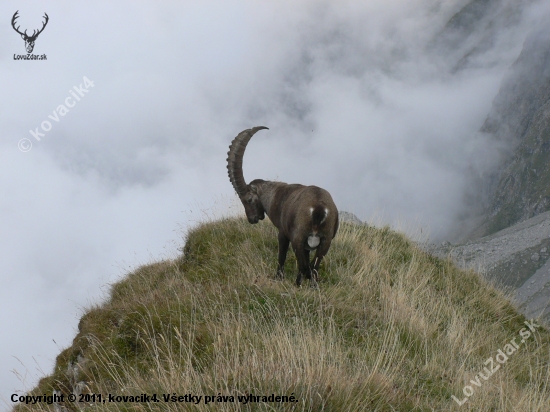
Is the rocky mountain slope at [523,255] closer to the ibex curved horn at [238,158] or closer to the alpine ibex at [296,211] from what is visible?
the alpine ibex at [296,211]

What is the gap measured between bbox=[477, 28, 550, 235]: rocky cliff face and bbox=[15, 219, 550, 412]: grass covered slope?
5521 inches

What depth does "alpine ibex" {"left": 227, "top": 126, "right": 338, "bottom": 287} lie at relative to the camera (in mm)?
7590

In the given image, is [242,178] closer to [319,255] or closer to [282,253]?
[282,253]

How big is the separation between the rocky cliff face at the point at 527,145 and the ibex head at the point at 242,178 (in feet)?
466

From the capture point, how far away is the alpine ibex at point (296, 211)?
759cm

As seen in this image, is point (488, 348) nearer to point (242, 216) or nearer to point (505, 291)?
point (505, 291)

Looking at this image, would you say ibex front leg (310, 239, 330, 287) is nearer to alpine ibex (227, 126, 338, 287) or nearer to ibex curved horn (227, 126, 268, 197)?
alpine ibex (227, 126, 338, 287)

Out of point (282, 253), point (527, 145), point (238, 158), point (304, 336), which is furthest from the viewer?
point (527, 145)

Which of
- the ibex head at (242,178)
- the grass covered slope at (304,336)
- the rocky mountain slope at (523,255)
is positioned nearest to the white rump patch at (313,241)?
the grass covered slope at (304,336)

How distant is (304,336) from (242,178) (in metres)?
5.38

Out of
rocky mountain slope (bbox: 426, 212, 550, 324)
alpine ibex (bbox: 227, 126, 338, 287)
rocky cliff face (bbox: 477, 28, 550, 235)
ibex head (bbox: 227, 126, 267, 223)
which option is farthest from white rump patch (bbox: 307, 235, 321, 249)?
rocky cliff face (bbox: 477, 28, 550, 235)

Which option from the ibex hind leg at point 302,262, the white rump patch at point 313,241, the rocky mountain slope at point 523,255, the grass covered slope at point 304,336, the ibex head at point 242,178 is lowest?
the grass covered slope at point 304,336

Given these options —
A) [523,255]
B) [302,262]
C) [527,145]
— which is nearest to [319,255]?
[302,262]

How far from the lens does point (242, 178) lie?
9.86 meters
